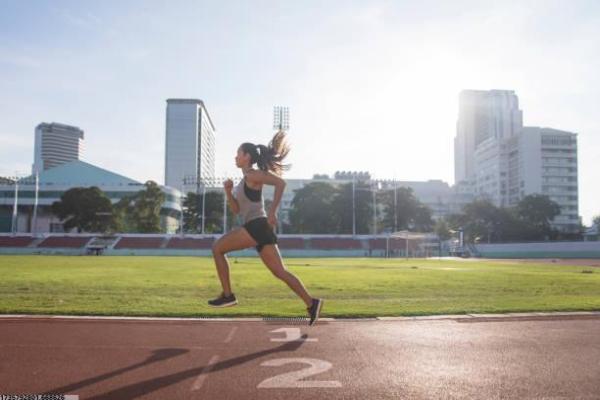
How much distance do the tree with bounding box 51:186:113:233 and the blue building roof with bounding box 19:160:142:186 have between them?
68.2 ft

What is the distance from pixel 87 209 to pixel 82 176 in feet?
84.2

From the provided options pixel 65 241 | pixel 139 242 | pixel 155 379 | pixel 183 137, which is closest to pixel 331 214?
pixel 139 242

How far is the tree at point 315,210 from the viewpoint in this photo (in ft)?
317

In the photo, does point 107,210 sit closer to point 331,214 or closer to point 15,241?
point 15,241

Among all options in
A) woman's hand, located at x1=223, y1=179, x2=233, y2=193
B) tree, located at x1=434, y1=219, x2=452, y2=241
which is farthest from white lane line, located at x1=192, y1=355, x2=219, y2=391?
tree, located at x1=434, y1=219, x2=452, y2=241

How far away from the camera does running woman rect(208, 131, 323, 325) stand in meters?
6.43

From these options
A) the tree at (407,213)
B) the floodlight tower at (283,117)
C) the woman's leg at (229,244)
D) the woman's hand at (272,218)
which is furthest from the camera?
the tree at (407,213)

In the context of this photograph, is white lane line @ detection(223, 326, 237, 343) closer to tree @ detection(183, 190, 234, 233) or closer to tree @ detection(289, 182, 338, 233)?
tree @ detection(289, 182, 338, 233)

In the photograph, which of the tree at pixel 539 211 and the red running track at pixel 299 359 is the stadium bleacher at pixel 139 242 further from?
the tree at pixel 539 211

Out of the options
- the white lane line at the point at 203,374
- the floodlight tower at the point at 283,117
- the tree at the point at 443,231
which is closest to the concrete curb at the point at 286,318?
the white lane line at the point at 203,374

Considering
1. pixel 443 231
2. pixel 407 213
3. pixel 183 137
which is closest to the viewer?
pixel 407 213

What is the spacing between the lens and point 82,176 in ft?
364

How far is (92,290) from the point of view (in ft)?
44.3

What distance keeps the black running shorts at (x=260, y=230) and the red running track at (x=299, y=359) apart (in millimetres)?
1215
